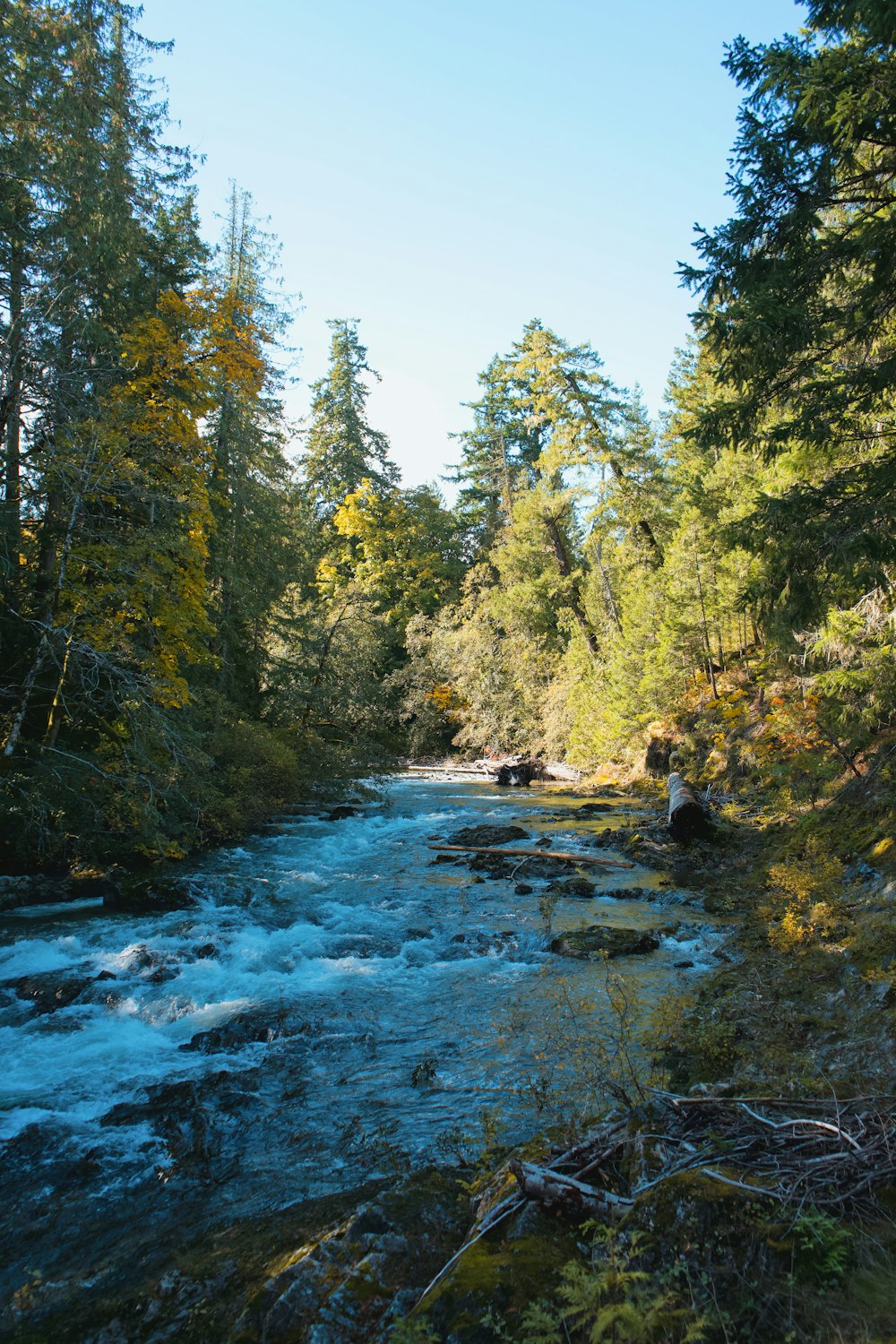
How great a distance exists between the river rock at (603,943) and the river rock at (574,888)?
196cm

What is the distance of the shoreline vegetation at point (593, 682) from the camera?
2896mm

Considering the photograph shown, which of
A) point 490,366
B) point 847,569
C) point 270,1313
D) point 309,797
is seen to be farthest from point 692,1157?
point 490,366

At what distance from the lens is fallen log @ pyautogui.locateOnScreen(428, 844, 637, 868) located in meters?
12.1

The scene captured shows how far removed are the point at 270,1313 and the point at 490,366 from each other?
51640 mm

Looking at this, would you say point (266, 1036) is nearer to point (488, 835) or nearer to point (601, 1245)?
point (601, 1245)

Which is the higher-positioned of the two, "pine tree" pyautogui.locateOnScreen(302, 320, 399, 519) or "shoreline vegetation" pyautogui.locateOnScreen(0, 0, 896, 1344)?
"pine tree" pyautogui.locateOnScreen(302, 320, 399, 519)

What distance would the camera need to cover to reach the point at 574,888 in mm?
10539

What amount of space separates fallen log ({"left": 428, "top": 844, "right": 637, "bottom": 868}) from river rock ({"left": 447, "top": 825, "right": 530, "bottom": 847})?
305 mm

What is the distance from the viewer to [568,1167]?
3426 millimetres

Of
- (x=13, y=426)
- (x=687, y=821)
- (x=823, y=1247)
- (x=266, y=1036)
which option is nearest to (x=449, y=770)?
(x=687, y=821)

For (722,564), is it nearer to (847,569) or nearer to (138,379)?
(847,569)

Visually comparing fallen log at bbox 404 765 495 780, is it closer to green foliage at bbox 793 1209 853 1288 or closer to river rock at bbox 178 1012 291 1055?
river rock at bbox 178 1012 291 1055

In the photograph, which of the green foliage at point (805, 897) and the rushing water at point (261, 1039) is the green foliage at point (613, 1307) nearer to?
the rushing water at point (261, 1039)

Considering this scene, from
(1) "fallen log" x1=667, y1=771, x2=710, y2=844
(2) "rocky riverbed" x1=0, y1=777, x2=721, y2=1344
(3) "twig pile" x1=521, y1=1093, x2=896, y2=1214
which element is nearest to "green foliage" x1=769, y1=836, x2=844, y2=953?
(2) "rocky riverbed" x1=0, y1=777, x2=721, y2=1344
